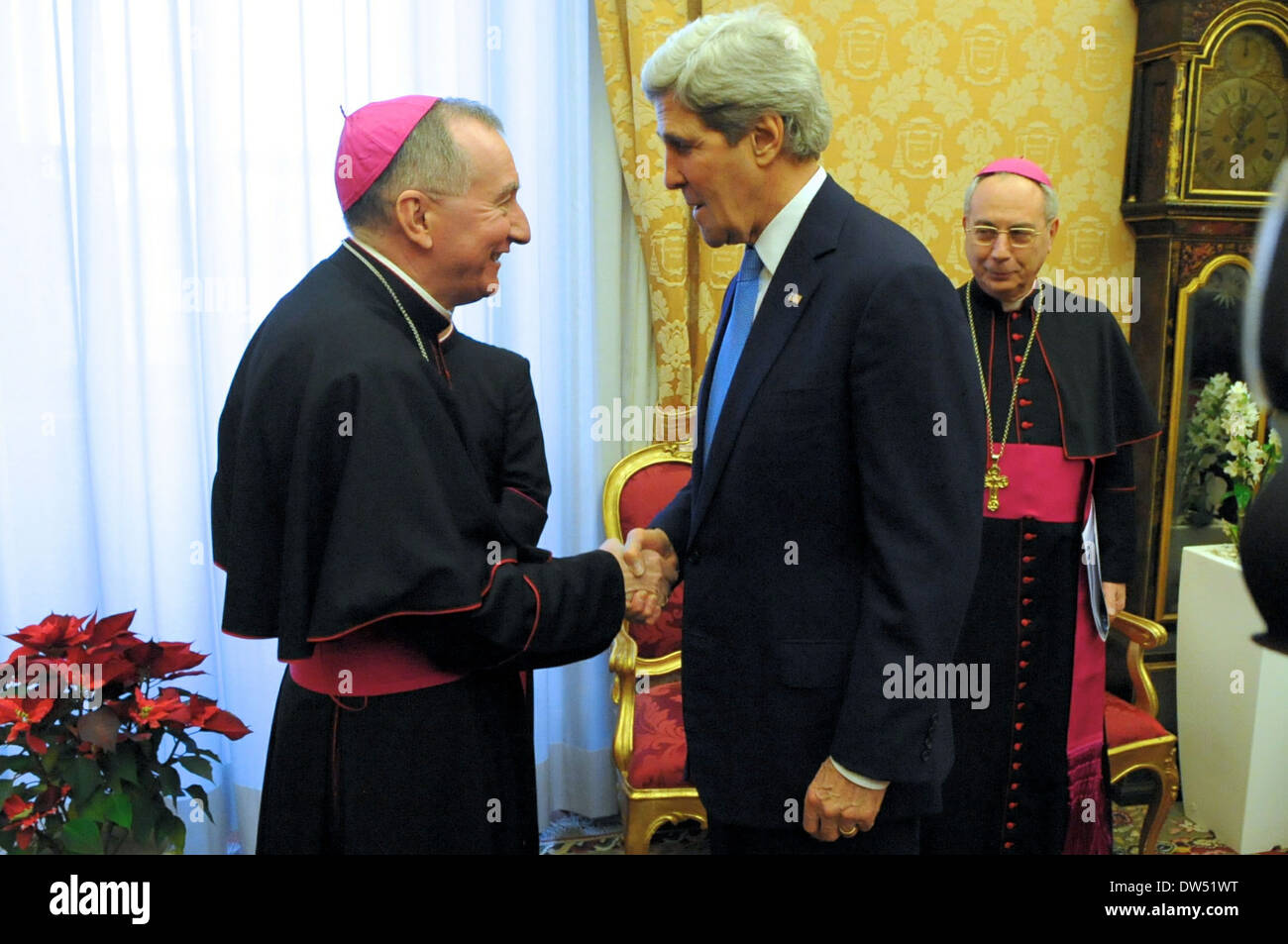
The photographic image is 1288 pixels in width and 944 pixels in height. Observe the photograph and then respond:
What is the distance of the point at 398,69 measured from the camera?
3.55 metres

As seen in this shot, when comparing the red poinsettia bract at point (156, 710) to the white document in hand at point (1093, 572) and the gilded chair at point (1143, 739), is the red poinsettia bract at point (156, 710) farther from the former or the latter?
the gilded chair at point (1143, 739)

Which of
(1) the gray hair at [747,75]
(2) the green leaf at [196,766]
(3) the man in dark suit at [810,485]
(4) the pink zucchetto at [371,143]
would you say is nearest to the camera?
(3) the man in dark suit at [810,485]

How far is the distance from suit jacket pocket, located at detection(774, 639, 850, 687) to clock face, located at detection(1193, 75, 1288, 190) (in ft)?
9.89

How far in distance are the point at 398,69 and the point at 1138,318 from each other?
285 centimetres

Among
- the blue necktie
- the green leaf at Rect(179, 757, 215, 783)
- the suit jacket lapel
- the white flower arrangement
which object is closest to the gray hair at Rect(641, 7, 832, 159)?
the suit jacket lapel

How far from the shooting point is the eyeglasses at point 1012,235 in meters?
2.96

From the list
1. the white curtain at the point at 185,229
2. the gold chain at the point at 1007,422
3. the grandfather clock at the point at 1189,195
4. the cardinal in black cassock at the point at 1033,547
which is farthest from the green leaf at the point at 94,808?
the grandfather clock at the point at 1189,195

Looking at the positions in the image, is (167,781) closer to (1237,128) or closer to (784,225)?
(784,225)

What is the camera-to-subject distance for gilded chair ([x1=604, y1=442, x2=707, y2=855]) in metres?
3.22

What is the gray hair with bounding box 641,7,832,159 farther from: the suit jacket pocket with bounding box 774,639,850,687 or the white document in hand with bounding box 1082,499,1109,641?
the white document in hand with bounding box 1082,499,1109,641

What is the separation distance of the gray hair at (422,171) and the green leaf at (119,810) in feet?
4.64

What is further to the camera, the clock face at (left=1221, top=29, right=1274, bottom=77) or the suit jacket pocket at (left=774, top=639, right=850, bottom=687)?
the clock face at (left=1221, top=29, right=1274, bottom=77)
